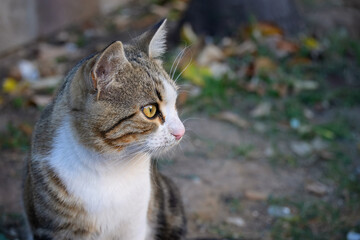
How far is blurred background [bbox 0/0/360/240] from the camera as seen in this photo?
3.27 m

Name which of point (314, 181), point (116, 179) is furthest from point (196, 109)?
point (116, 179)

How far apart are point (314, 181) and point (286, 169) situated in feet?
0.79

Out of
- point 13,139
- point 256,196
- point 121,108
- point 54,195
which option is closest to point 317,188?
point 256,196

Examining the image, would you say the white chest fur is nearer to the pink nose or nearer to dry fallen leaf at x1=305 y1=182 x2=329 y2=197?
the pink nose

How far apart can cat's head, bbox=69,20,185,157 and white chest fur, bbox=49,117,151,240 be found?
8 centimetres

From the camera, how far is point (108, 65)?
1.99m

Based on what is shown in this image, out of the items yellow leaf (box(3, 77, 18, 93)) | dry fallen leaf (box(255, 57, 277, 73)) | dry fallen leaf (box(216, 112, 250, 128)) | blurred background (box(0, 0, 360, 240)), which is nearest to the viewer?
blurred background (box(0, 0, 360, 240))

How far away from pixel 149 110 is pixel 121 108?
13cm

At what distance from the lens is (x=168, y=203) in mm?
2641

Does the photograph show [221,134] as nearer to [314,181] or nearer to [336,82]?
[314,181]

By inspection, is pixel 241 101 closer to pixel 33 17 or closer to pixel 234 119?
pixel 234 119

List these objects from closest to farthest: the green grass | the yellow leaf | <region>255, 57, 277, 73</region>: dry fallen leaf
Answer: the green grass, the yellow leaf, <region>255, 57, 277, 73</region>: dry fallen leaf

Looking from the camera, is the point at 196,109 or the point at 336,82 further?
the point at 336,82

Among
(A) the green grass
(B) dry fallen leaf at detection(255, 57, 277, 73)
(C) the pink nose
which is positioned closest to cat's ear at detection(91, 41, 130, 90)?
(C) the pink nose
